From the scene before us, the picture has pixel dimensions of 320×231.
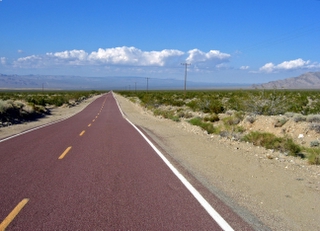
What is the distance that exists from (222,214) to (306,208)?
1751 millimetres

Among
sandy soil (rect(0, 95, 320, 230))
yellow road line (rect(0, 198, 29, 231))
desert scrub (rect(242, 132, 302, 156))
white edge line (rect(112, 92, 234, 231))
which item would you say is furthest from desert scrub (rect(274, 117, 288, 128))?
yellow road line (rect(0, 198, 29, 231))

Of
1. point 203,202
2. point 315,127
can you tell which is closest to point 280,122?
point 315,127

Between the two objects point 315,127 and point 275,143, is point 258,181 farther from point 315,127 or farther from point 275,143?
point 315,127

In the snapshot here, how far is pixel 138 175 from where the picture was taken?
344 inches

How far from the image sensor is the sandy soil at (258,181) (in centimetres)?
607

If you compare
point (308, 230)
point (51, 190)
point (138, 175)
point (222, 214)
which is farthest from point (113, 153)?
point (308, 230)

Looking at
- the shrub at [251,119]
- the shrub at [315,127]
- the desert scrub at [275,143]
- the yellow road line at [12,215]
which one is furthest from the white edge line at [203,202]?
the shrub at [251,119]

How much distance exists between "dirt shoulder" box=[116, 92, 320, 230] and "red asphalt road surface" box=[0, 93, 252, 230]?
91cm

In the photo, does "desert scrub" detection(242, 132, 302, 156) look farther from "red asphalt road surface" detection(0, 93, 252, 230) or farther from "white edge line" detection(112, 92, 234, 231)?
"white edge line" detection(112, 92, 234, 231)

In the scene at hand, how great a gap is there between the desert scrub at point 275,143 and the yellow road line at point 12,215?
1015 cm

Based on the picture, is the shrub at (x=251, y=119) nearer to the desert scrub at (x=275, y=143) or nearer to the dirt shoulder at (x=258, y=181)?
the desert scrub at (x=275, y=143)

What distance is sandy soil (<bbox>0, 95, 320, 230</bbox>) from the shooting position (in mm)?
6074

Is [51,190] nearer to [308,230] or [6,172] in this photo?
[6,172]

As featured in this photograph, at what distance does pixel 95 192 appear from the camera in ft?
23.6
